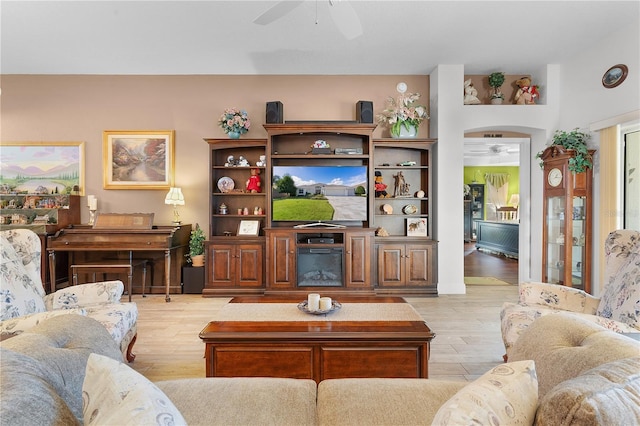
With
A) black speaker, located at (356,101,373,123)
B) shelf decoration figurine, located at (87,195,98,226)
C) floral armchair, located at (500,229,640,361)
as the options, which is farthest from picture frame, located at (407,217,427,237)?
shelf decoration figurine, located at (87,195,98,226)

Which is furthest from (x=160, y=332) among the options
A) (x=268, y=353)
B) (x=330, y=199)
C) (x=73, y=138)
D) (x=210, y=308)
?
(x=73, y=138)

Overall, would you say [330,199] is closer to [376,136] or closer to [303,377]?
[376,136]

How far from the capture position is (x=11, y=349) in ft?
3.19

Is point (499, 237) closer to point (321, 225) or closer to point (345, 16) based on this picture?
point (321, 225)

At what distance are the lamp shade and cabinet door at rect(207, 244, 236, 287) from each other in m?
0.78

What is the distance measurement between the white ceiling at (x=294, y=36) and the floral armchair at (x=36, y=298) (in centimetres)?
241

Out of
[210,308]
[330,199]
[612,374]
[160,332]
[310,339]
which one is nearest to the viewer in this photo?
[612,374]

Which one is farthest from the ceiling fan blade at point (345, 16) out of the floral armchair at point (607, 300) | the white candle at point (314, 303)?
the floral armchair at point (607, 300)

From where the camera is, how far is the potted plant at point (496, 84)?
203 inches

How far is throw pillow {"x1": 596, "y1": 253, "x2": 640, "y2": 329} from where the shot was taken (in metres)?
2.08

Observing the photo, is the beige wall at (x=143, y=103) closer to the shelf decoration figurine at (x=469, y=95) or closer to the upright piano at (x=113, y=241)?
the upright piano at (x=113, y=241)

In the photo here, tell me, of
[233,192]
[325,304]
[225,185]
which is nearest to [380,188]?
[233,192]

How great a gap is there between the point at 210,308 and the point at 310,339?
2611 mm

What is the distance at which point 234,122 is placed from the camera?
5.02 meters
